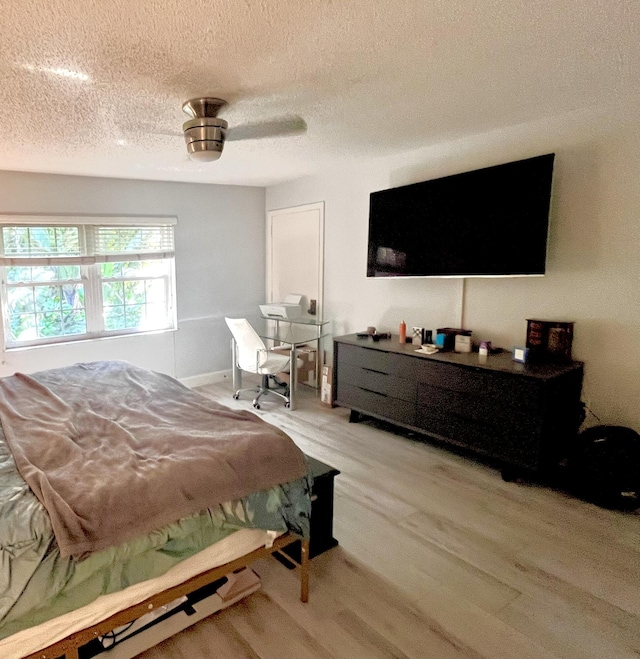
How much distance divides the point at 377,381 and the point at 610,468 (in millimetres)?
1691

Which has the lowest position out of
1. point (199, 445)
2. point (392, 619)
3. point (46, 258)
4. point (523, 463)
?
point (392, 619)

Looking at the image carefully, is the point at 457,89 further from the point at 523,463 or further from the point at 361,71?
the point at 523,463

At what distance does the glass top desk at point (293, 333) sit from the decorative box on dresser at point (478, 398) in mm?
755

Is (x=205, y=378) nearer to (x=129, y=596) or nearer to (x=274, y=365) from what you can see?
(x=274, y=365)

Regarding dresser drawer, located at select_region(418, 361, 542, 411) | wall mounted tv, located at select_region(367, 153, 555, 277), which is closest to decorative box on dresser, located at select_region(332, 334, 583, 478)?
dresser drawer, located at select_region(418, 361, 542, 411)

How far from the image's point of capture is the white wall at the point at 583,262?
279cm

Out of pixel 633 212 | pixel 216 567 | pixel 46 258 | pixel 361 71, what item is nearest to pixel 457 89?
pixel 361 71

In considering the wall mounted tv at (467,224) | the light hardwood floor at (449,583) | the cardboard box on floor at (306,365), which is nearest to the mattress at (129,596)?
the light hardwood floor at (449,583)

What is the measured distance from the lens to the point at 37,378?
3004 mm

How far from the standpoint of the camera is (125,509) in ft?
5.16

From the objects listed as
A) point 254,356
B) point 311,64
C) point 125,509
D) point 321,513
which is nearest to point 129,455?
point 125,509

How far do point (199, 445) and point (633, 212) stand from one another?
279cm

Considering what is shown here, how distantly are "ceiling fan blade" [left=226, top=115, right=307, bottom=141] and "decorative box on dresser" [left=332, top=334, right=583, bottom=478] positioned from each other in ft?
6.05

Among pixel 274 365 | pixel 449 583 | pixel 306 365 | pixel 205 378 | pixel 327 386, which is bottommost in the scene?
pixel 449 583
